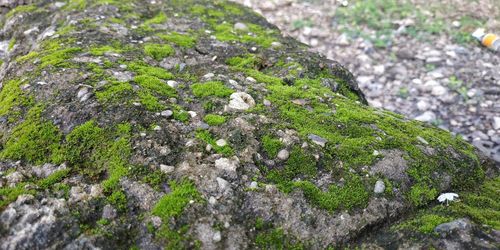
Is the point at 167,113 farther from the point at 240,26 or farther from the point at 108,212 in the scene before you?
the point at 240,26

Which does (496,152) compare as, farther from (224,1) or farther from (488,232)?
(224,1)

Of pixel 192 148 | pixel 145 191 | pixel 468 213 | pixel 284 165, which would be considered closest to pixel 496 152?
pixel 468 213

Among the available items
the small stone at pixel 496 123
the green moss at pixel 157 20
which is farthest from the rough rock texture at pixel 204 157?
the small stone at pixel 496 123

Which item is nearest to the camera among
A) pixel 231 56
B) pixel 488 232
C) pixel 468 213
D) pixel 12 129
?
pixel 488 232

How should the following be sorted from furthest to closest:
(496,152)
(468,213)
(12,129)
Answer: (496,152)
(12,129)
(468,213)

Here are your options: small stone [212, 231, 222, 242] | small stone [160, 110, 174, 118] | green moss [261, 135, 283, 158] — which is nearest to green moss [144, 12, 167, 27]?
small stone [160, 110, 174, 118]

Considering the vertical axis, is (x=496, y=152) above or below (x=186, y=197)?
below
